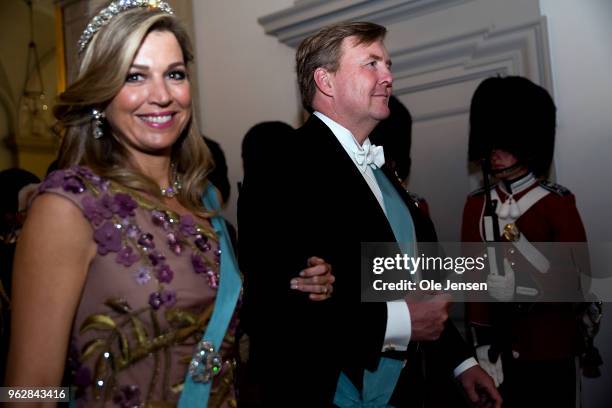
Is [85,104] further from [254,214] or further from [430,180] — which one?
[430,180]

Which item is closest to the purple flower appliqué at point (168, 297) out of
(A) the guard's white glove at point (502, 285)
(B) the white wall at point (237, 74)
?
(A) the guard's white glove at point (502, 285)

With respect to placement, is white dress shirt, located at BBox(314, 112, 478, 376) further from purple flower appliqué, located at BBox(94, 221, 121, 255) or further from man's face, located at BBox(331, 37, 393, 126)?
purple flower appliqué, located at BBox(94, 221, 121, 255)

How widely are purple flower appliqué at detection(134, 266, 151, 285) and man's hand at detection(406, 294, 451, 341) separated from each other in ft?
2.74

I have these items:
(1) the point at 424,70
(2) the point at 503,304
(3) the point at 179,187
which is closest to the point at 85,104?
(3) the point at 179,187

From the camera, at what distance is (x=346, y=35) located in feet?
7.27

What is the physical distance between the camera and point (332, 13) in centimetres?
401

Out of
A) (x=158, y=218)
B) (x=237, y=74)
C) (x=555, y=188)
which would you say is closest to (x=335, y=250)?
(x=158, y=218)

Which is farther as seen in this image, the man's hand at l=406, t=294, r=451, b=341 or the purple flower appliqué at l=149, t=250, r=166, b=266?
the man's hand at l=406, t=294, r=451, b=341

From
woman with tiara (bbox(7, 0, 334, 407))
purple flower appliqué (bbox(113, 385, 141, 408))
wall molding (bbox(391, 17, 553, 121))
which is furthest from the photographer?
wall molding (bbox(391, 17, 553, 121))

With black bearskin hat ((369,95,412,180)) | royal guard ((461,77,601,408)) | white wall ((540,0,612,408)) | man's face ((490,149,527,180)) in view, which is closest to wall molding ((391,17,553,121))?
white wall ((540,0,612,408))

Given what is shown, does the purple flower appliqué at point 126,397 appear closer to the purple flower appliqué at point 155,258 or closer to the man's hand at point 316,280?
the purple flower appliqué at point 155,258

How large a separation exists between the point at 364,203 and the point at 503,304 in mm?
1174

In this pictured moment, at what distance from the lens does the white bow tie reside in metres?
2.17

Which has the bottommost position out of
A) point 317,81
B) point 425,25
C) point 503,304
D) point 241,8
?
point 503,304
